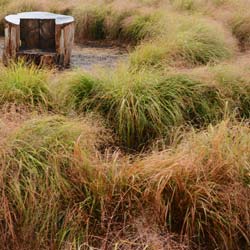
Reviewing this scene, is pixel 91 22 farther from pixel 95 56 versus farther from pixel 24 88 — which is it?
pixel 24 88

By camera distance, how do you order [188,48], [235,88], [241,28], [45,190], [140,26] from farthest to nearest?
[140,26] < [241,28] < [188,48] < [235,88] < [45,190]

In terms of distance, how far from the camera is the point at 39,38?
16.8 ft

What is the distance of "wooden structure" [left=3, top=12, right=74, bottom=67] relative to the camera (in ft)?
16.0

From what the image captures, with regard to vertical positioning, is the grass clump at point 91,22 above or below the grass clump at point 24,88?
below

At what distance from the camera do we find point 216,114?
3512mm

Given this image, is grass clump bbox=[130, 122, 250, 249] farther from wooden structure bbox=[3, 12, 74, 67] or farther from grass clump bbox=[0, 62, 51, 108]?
wooden structure bbox=[3, 12, 74, 67]

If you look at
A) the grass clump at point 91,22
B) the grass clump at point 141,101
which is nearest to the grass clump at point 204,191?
the grass clump at point 141,101

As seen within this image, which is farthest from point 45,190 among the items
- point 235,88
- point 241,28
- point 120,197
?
point 241,28

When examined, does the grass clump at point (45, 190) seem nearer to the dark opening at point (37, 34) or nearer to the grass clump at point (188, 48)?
the grass clump at point (188, 48)

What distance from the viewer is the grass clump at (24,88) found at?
126 inches

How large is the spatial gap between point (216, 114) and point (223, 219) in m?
1.30

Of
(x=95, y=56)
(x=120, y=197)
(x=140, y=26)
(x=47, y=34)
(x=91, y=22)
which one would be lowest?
(x=95, y=56)

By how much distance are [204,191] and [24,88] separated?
1487 mm

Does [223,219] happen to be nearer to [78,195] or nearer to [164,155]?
[164,155]
